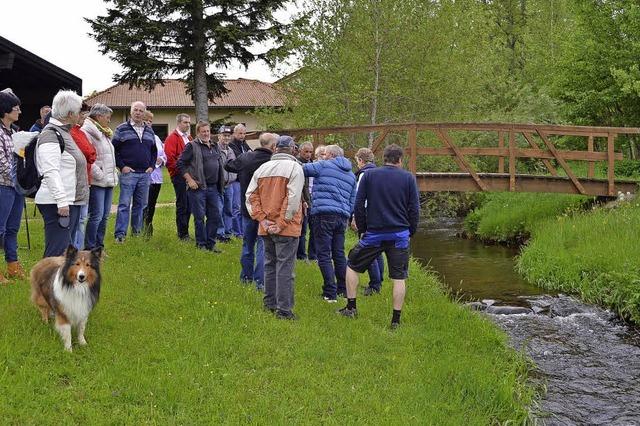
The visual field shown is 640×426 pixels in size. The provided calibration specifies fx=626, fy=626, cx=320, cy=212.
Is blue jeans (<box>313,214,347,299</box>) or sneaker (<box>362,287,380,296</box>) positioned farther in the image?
sneaker (<box>362,287,380,296</box>)

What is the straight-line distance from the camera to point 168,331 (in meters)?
5.59

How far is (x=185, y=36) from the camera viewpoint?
68.8 ft

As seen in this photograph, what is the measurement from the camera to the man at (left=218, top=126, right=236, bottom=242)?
9.36 m

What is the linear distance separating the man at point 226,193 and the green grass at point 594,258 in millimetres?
5282

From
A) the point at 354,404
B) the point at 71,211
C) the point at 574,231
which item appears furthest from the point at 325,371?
the point at 574,231

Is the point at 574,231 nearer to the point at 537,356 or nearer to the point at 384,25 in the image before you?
the point at 537,356

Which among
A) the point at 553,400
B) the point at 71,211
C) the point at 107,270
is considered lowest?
the point at 553,400

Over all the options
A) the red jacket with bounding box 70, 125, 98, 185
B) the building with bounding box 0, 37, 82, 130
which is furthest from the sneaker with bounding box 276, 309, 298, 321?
the building with bounding box 0, 37, 82, 130

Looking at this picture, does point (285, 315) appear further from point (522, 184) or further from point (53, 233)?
point (522, 184)

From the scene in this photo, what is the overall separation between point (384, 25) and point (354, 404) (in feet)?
45.3

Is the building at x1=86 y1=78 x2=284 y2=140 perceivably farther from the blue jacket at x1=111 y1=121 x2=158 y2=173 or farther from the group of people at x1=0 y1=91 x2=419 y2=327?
the blue jacket at x1=111 y1=121 x2=158 y2=173

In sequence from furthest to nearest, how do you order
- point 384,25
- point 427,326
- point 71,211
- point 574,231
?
1. point 384,25
2. point 574,231
3. point 427,326
4. point 71,211

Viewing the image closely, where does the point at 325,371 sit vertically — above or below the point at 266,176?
below

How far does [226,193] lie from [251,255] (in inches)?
115
